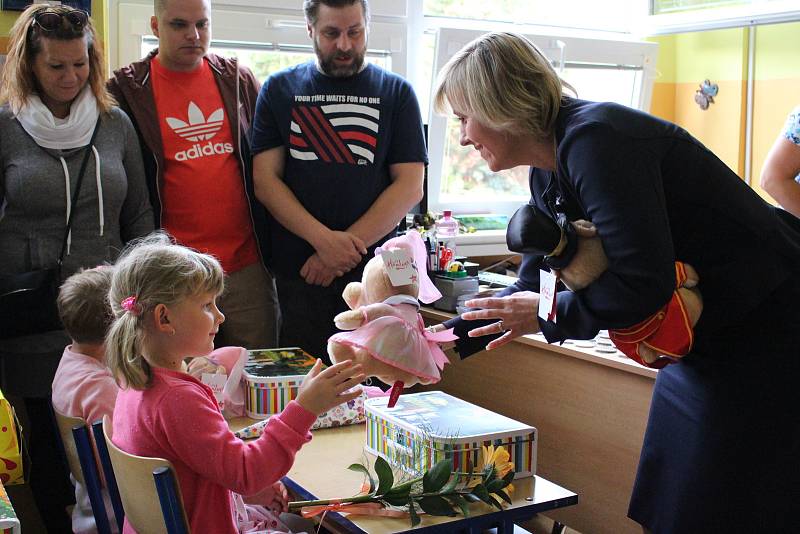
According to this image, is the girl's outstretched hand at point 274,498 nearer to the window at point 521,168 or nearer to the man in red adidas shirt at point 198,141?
the man in red adidas shirt at point 198,141

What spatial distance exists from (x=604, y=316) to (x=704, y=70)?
10.2 feet

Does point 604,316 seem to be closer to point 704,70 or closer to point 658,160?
point 658,160

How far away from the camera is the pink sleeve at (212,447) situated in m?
1.65

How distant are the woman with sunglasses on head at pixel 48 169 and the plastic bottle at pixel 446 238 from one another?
3.90ft

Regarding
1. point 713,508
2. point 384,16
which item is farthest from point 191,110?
point 713,508

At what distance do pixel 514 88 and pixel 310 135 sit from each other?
1417 millimetres

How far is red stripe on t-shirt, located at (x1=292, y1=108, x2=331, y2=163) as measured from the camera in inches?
116

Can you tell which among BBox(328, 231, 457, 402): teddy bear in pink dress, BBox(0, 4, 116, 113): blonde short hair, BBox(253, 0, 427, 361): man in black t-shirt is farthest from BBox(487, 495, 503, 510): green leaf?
BBox(0, 4, 116, 113): blonde short hair

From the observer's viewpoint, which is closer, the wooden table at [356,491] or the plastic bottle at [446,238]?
the wooden table at [356,491]

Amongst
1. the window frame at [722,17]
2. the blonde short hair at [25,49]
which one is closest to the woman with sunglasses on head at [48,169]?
the blonde short hair at [25,49]

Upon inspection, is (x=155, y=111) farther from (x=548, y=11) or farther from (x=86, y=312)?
(x=548, y=11)

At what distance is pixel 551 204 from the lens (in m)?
1.73

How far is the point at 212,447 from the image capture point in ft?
5.42

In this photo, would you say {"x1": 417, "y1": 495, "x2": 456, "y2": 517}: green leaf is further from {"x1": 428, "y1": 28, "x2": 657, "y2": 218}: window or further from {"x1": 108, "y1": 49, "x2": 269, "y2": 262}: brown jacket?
{"x1": 428, "y1": 28, "x2": 657, "y2": 218}: window
